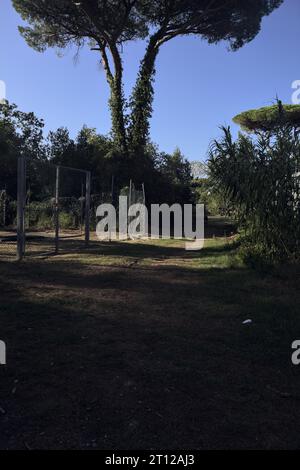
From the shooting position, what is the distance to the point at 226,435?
225cm

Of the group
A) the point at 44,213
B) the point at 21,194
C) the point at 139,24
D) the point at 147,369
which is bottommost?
the point at 147,369

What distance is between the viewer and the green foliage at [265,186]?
7.44m

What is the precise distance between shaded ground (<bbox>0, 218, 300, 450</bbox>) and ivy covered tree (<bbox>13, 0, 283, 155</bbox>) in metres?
17.9

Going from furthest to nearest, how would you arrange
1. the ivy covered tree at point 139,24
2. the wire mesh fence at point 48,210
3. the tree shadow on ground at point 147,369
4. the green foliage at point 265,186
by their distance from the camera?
the ivy covered tree at point 139,24 → the wire mesh fence at point 48,210 → the green foliage at point 265,186 → the tree shadow on ground at point 147,369

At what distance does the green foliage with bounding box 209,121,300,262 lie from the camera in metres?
7.44

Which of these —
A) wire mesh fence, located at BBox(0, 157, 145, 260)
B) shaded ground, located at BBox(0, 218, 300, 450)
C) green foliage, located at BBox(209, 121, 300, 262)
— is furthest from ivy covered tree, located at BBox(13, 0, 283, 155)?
shaded ground, located at BBox(0, 218, 300, 450)

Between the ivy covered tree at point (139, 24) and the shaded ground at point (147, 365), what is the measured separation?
58.8ft

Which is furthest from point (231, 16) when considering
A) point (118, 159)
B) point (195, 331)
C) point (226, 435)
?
point (226, 435)

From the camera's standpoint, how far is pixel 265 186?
7.74m

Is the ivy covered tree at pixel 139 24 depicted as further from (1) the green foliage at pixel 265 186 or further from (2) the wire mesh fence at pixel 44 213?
(1) the green foliage at pixel 265 186

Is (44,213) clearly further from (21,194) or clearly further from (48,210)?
(21,194)

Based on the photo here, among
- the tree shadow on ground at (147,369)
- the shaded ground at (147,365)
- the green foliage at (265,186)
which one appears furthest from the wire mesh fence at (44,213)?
the green foliage at (265,186)

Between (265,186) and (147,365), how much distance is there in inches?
214

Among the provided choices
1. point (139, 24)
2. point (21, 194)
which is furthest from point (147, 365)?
point (139, 24)
